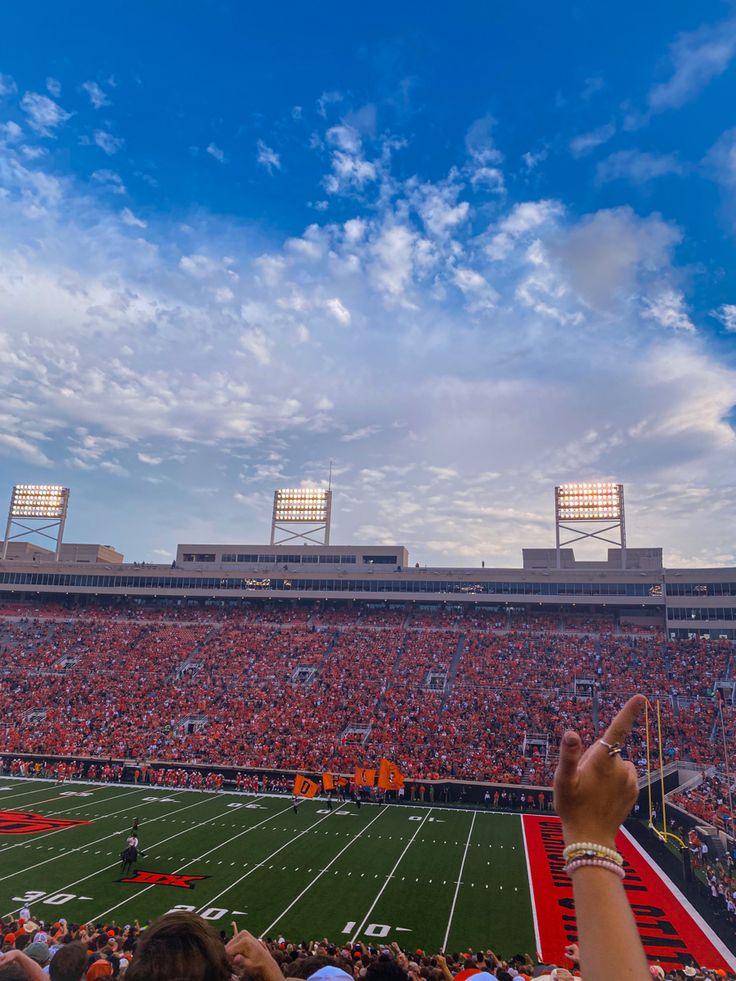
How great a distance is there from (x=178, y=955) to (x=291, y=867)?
19305 millimetres

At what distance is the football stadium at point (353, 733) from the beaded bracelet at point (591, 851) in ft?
16.1

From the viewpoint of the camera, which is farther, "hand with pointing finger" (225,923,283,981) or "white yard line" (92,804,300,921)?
"white yard line" (92,804,300,921)

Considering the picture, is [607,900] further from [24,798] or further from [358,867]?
[24,798]

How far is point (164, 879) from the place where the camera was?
17.7m

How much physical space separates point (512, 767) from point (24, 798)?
2052cm

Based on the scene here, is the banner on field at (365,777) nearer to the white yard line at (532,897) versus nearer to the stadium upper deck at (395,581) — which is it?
the white yard line at (532,897)

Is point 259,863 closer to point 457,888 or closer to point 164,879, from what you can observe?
point 164,879

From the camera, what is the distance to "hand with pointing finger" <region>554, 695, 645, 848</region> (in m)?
2.09

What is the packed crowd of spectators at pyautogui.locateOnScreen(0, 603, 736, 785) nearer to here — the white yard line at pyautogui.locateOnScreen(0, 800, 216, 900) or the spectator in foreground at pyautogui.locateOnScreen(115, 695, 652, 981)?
the white yard line at pyautogui.locateOnScreen(0, 800, 216, 900)

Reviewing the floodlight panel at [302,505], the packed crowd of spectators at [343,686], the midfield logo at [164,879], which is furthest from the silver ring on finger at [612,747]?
the floodlight panel at [302,505]

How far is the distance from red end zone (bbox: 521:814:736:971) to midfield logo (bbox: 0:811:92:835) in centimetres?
1552

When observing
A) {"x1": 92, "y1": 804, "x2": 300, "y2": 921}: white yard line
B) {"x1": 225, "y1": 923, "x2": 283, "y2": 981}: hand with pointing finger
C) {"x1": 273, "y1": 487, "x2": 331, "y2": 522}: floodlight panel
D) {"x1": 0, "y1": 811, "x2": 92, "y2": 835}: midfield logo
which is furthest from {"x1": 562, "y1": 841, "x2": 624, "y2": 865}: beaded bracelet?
{"x1": 273, "y1": 487, "x2": 331, "y2": 522}: floodlight panel

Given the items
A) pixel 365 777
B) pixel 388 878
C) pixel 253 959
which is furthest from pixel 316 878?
pixel 253 959

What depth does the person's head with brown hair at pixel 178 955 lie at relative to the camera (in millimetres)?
2273
